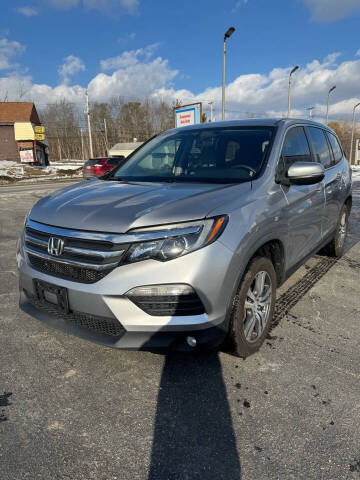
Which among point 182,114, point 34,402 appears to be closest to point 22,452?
point 34,402

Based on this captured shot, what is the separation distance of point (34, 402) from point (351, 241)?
570 centimetres

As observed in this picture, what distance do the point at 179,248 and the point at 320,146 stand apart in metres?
2.82

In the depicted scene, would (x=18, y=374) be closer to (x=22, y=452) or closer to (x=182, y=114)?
(x=22, y=452)

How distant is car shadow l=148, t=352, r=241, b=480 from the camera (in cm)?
170

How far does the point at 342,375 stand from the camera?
94.7 inches

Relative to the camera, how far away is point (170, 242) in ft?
6.68

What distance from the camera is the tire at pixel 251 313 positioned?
2316 mm

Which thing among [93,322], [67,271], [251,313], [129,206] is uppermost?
[129,206]

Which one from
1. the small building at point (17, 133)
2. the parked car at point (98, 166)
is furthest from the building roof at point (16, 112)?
the parked car at point (98, 166)

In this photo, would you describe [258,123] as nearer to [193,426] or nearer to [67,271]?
[67,271]

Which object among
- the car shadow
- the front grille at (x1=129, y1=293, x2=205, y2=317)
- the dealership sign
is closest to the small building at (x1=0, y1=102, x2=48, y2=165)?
the dealership sign

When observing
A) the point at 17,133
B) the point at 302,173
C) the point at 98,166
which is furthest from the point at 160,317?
the point at 17,133

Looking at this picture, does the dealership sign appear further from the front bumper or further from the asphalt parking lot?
the front bumper

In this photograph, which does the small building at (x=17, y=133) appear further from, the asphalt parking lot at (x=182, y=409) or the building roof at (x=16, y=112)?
the asphalt parking lot at (x=182, y=409)
